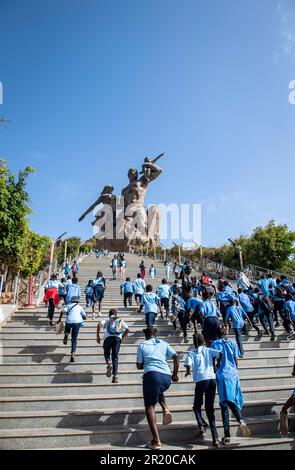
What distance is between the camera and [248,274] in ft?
70.9

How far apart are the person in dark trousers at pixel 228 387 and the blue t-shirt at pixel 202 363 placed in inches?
7.4

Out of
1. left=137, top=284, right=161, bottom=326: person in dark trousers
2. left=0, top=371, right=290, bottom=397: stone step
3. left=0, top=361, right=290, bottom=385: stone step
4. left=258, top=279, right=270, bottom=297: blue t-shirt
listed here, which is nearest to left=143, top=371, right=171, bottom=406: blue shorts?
left=0, top=371, right=290, bottom=397: stone step

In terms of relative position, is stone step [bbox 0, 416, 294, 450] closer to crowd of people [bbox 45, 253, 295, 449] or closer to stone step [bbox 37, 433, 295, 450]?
stone step [bbox 37, 433, 295, 450]

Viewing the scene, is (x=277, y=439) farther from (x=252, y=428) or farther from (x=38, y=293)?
(x=38, y=293)

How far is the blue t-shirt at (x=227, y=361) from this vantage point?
4777 millimetres

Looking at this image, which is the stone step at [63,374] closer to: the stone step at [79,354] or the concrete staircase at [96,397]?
the concrete staircase at [96,397]

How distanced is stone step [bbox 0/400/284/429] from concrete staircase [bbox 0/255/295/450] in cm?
1

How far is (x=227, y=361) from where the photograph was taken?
4863 mm

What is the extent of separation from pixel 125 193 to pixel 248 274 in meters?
30.4

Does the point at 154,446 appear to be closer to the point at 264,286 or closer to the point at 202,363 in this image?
the point at 202,363

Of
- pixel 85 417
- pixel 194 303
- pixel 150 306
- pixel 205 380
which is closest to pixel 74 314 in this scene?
pixel 150 306

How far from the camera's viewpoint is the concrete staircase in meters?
4.70
